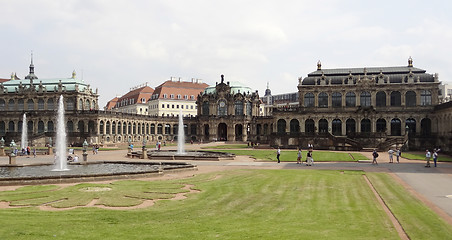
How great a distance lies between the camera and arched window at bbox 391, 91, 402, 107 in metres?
95.4

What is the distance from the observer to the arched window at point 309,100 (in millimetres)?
99963

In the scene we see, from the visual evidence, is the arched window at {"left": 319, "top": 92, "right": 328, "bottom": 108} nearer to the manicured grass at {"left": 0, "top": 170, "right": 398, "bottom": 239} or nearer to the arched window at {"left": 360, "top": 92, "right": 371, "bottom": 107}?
the arched window at {"left": 360, "top": 92, "right": 371, "bottom": 107}

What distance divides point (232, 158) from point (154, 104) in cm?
11301

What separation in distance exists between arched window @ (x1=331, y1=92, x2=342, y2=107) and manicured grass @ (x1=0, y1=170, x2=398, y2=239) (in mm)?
73780

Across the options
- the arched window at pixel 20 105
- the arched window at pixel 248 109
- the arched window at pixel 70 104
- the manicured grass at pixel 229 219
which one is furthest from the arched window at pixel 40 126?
the manicured grass at pixel 229 219

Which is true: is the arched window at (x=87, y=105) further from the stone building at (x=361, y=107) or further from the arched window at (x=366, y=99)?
the arched window at (x=366, y=99)

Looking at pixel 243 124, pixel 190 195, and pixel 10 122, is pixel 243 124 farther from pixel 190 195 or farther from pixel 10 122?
pixel 190 195

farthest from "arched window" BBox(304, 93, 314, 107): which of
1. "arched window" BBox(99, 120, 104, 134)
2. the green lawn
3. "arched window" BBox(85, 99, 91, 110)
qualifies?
the green lawn

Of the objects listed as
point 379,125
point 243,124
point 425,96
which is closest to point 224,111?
point 243,124

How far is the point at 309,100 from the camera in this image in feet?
329

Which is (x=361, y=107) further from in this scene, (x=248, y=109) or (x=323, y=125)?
(x=248, y=109)

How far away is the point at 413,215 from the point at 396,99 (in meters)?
82.8

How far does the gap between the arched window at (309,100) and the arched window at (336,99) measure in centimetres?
492

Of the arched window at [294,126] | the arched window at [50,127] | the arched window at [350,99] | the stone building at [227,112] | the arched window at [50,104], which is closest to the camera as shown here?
the arched window at [350,99]
